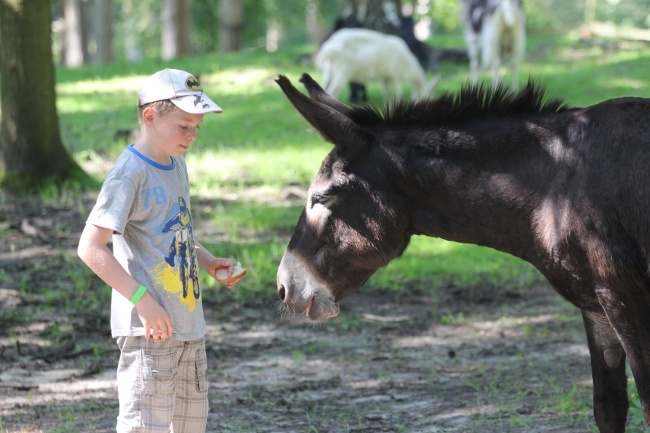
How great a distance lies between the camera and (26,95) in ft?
31.1

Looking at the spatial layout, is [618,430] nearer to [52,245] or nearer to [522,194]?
[522,194]

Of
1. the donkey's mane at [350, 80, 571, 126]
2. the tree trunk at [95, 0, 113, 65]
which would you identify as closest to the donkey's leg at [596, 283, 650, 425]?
the donkey's mane at [350, 80, 571, 126]

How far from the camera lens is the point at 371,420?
17.0ft

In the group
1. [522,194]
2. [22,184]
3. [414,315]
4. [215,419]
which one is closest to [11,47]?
[22,184]

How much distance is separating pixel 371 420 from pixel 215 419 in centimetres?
87

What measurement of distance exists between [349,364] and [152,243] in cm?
264

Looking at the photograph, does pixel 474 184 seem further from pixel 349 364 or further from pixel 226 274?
pixel 349 364

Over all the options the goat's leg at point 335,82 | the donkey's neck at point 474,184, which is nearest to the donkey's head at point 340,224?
the donkey's neck at point 474,184

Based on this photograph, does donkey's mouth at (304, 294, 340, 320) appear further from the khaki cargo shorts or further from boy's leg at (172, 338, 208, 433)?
the khaki cargo shorts

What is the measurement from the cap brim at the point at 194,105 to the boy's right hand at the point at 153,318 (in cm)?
75

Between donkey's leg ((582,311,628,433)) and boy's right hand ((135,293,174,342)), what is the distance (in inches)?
74.7

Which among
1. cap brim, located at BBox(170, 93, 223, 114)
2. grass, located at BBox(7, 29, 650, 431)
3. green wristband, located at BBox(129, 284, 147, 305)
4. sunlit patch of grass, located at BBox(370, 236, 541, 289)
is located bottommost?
sunlit patch of grass, located at BBox(370, 236, 541, 289)

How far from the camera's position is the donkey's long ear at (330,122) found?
151 inches

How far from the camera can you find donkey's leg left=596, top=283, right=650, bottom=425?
368 cm
